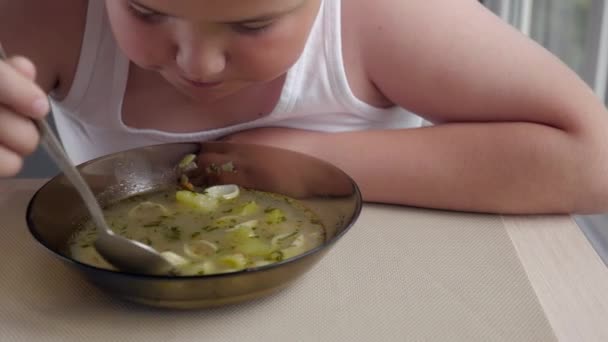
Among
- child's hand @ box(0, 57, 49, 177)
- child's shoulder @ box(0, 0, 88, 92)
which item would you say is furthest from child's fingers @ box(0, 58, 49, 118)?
child's shoulder @ box(0, 0, 88, 92)

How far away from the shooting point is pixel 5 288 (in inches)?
26.8

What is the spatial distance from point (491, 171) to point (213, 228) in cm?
34

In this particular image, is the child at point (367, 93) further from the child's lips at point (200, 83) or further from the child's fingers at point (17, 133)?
the child's fingers at point (17, 133)

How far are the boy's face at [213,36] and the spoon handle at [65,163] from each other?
13 centimetres

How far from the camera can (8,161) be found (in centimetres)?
63

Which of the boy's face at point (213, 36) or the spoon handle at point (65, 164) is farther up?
the boy's face at point (213, 36)

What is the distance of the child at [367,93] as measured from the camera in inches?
29.6

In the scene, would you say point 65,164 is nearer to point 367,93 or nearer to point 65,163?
point 65,163

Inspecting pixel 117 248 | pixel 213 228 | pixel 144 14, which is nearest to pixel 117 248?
pixel 117 248

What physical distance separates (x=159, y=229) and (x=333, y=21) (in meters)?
0.39

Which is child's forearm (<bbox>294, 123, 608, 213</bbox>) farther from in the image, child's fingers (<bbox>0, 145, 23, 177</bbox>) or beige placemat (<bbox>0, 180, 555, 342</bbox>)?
child's fingers (<bbox>0, 145, 23, 177</bbox>)

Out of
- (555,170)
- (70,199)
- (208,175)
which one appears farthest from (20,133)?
(555,170)

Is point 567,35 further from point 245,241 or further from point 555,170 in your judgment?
point 245,241

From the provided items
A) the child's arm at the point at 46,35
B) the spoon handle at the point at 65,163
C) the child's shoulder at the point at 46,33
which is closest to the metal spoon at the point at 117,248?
the spoon handle at the point at 65,163
